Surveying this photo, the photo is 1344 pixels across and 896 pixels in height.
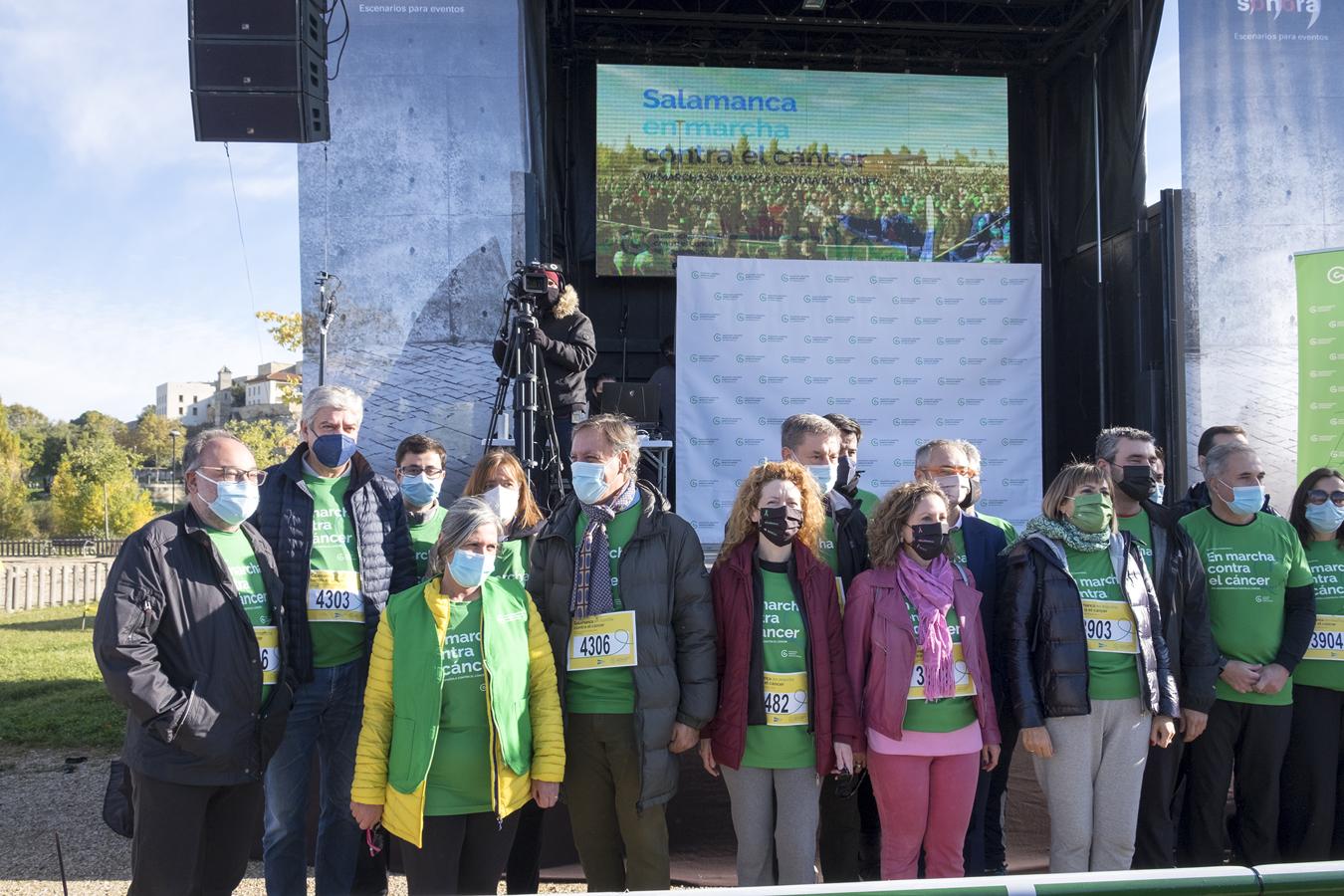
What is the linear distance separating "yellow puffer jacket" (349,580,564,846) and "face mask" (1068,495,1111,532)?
1669 mm

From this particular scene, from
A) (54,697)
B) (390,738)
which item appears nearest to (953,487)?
(390,738)

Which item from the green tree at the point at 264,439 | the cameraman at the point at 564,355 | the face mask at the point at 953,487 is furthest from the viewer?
the green tree at the point at 264,439

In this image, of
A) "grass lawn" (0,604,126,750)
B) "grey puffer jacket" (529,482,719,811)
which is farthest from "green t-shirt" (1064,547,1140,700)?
"grass lawn" (0,604,126,750)

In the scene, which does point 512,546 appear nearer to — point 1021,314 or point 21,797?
point 21,797

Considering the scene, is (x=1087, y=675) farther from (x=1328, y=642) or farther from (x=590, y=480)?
(x=590, y=480)

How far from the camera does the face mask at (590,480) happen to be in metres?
2.77

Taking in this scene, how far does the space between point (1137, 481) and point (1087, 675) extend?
0.70 meters

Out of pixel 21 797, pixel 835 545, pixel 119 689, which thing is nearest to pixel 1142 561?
pixel 835 545

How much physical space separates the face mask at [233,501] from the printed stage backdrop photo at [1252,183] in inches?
237

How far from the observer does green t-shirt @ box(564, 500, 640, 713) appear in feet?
8.84

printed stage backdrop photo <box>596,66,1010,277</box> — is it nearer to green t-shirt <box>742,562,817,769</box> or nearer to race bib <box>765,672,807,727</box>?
green t-shirt <box>742,562,817,769</box>

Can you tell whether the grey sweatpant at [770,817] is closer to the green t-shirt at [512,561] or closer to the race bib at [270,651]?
the green t-shirt at [512,561]

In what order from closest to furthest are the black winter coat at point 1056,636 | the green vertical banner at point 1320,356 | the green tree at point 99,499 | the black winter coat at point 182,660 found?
the black winter coat at point 182,660 < the black winter coat at point 1056,636 < the green vertical banner at point 1320,356 < the green tree at point 99,499

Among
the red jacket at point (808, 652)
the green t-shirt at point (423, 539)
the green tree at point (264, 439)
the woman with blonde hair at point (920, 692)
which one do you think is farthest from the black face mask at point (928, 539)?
the green tree at point (264, 439)
